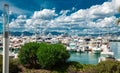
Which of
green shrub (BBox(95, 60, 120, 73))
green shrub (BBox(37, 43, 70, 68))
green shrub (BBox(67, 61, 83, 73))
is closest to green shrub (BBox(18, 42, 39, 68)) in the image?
green shrub (BBox(37, 43, 70, 68))

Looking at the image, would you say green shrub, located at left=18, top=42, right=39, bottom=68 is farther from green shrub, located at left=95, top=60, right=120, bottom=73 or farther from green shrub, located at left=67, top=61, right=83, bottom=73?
green shrub, located at left=95, top=60, right=120, bottom=73

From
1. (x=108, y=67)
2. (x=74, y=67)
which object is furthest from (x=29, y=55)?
(x=108, y=67)

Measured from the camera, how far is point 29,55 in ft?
75.0

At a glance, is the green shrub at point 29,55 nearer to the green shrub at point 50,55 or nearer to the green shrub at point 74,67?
the green shrub at point 50,55

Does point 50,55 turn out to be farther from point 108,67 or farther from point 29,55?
point 108,67

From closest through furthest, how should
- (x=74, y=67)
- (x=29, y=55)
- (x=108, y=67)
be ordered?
(x=108, y=67) < (x=74, y=67) < (x=29, y=55)

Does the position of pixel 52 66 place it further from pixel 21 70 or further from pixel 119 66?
pixel 119 66

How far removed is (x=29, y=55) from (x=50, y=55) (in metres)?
1.98

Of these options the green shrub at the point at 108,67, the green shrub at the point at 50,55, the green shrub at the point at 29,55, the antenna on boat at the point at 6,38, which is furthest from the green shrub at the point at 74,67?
the antenna on boat at the point at 6,38

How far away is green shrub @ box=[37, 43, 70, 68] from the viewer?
21.9 metres

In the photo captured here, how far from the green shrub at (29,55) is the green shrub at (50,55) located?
0.85 m

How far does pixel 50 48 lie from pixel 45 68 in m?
1.62

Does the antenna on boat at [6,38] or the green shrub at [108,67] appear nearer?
the antenna on boat at [6,38]

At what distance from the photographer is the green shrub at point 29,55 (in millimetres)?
22922
